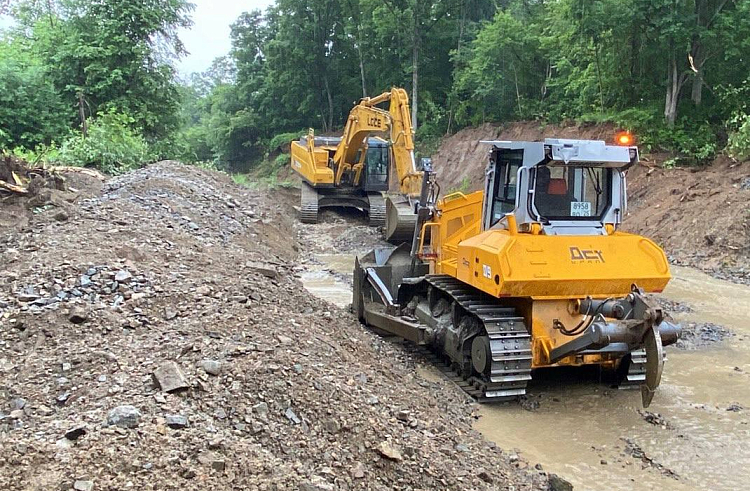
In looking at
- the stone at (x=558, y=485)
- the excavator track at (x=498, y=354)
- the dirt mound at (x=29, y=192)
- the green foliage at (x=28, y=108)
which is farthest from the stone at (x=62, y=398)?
the green foliage at (x=28, y=108)

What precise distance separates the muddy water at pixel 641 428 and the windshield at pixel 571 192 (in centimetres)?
171

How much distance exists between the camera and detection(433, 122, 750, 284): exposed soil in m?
12.8

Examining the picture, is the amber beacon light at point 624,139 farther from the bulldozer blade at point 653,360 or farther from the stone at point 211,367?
the stone at point 211,367

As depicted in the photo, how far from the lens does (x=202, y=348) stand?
15.5ft

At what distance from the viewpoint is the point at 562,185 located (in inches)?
239

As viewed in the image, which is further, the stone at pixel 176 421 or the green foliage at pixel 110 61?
the green foliage at pixel 110 61

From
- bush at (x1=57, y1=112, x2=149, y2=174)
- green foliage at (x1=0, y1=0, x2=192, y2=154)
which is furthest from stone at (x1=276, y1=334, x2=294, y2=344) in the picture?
green foliage at (x1=0, y1=0, x2=192, y2=154)

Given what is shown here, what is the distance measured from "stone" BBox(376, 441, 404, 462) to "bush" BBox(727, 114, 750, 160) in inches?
549

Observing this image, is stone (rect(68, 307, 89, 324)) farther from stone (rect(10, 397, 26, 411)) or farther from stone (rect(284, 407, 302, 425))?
stone (rect(284, 407, 302, 425))

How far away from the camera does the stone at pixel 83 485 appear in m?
2.96

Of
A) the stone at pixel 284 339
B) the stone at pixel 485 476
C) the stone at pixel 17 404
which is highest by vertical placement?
the stone at pixel 17 404

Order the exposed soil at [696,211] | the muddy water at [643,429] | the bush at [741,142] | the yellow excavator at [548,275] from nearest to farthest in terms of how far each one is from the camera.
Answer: the muddy water at [643,429]
the yellow excavator at [548,275]
the exposed soil at [696,211]
the bush at [741,142]

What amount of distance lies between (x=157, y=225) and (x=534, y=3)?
23138 millimetres

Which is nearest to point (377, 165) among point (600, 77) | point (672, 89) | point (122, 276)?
point (600, 77)
